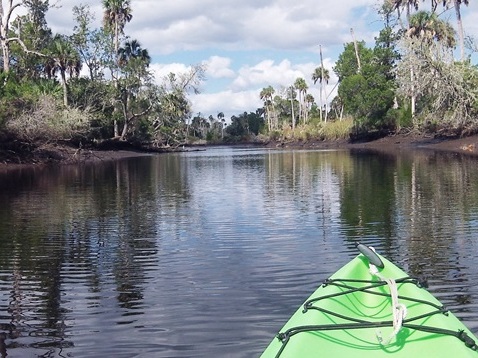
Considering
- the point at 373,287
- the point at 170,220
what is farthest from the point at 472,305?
the point at 170,220

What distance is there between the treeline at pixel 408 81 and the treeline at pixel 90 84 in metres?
19.7

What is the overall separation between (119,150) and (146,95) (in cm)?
678

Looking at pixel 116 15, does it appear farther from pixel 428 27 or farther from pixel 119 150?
pixel 428 27

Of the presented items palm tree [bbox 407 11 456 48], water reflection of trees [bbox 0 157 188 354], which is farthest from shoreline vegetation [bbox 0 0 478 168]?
water reflection of trees [bbox 0 157 188 354]

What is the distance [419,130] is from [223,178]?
1427 inches

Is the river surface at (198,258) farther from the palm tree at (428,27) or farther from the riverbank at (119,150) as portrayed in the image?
the palm tree at (428,27)

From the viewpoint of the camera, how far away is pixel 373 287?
6055 millimetres

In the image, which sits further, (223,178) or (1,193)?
(223,178)

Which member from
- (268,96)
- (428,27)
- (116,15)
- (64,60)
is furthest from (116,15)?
(268,96)

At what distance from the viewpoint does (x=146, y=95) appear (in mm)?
66188

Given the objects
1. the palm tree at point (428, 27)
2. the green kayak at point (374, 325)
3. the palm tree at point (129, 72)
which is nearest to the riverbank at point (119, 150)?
the palm tree at point (129, 72)

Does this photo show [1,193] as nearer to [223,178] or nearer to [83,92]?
[223,178]

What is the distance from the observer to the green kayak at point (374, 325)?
15.5ft

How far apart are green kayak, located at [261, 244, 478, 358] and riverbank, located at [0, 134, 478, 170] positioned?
37381mm
